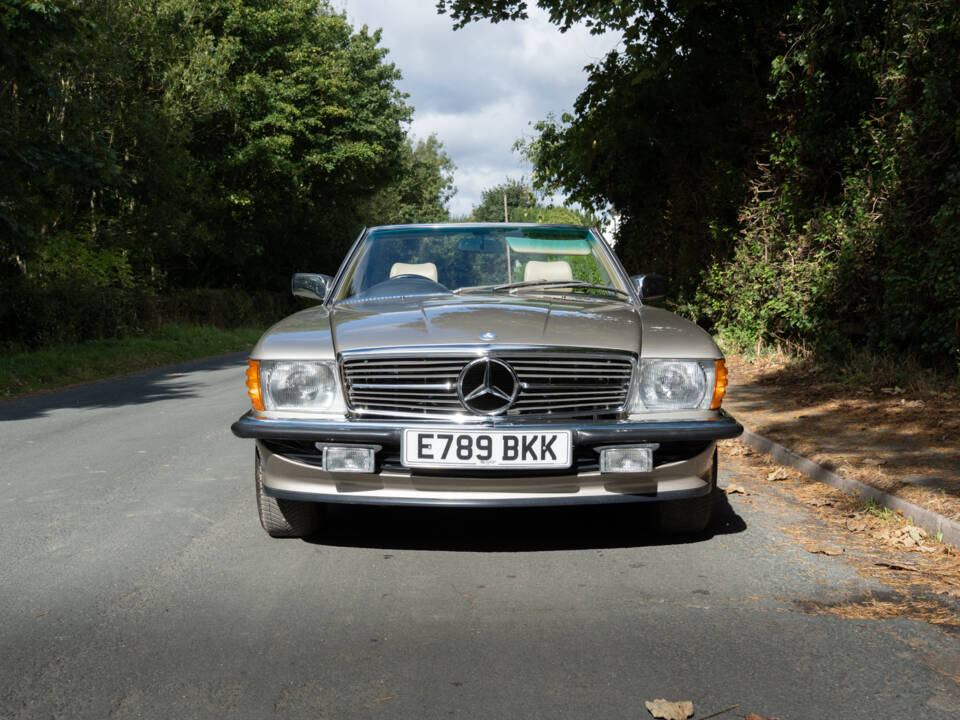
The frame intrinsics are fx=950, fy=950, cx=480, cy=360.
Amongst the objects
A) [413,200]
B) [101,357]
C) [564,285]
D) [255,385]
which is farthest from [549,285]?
[413,200]

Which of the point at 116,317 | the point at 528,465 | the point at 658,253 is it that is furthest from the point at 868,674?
the point at 116,317

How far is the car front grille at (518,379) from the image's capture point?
4.17m

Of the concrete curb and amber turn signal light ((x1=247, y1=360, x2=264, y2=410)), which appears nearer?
amber turn signal light ((x1=247, y1=360, x2=264, y2=410))

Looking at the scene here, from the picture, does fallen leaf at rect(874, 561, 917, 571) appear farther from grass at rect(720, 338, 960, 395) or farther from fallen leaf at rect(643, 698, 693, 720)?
grass at rect(720, 338, 960, 395)

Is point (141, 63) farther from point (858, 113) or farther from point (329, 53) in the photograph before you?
point (858, 113)

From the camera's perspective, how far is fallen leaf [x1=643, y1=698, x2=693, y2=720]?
105 inches

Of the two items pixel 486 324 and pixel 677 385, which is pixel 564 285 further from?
pixel 677 385

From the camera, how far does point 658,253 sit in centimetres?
2088

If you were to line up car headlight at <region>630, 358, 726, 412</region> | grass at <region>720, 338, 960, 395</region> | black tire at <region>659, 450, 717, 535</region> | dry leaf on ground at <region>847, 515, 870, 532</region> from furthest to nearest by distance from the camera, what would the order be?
grass at <region>720, 338, 960, 395</region>
dry leaf on ground at <region>847, 515, 870, 532</region>
black tire at <region>659, 450, 717, 535</region>
car headlight at <region>630, 358, 726, 412</region>

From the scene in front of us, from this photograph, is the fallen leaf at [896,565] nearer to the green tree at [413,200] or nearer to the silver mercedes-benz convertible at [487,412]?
the silver mercedes-benz convertible at [487,412]

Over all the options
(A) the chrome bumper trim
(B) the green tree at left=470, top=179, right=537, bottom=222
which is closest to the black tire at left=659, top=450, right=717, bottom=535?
(A) the chrome bumper trim

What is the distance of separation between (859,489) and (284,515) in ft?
10.9

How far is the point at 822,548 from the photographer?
180 inches

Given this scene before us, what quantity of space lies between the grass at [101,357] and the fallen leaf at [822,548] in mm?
12054
